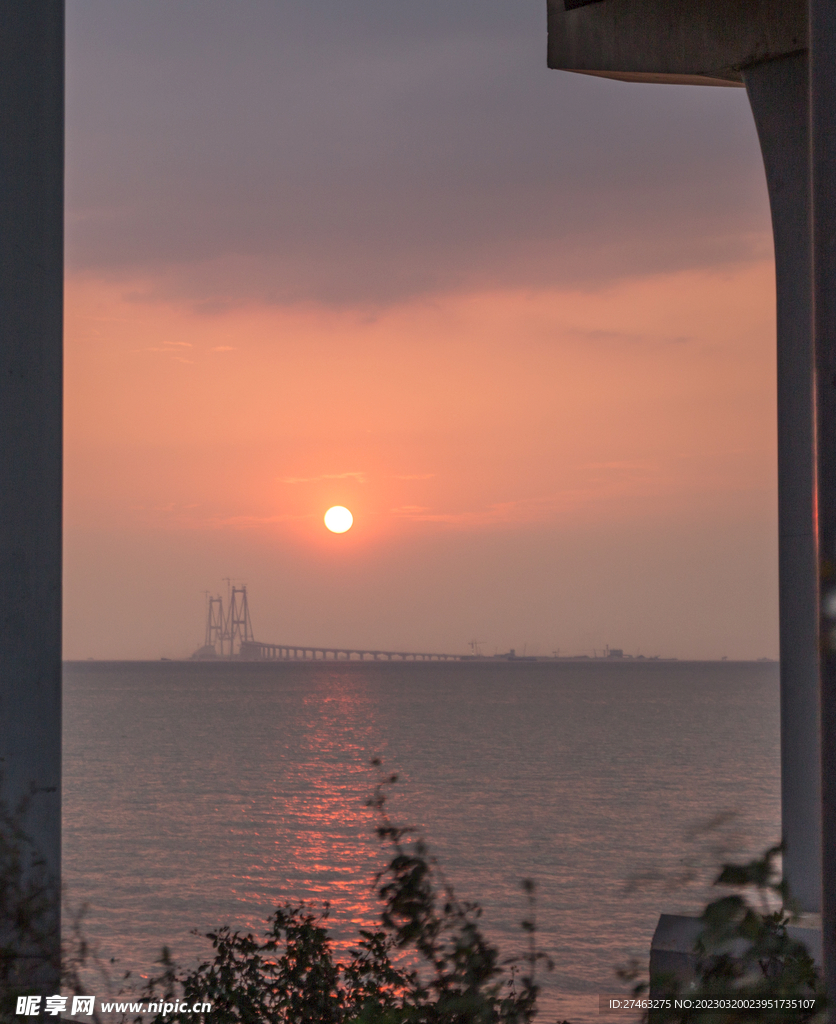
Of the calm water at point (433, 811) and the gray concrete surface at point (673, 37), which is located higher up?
the gray concrete surface at point (673, 37)

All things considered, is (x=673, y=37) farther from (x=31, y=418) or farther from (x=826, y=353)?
(x=826, y=353)

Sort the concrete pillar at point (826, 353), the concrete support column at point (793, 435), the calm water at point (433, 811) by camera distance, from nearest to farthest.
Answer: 1. the concrete pillar at point (826, 353)
2. the concrete support column at point (793, 435)
3. the calm water at point (433, 811)

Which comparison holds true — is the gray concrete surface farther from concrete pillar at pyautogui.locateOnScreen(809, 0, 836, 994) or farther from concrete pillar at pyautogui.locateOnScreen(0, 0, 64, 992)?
concrete pillar at pyautogui.locateOnScreen(809, 0, 836, 994)

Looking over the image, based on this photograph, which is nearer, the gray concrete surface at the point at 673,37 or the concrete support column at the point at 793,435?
the concrete support column at the point at 793,435

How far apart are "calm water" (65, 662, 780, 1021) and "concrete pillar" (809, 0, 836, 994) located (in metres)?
0.20

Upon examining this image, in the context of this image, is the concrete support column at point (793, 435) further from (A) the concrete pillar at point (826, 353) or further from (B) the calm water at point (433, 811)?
(A) the concrete pillar at point (826, 353)

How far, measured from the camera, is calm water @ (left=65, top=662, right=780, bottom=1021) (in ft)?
105

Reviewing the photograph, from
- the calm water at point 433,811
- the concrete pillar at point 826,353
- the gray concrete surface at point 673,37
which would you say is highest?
the gray concrete surface at point 673,37

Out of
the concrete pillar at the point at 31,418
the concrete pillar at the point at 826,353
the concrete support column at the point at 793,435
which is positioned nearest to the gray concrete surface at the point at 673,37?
the concrete support column at the point at 793,435

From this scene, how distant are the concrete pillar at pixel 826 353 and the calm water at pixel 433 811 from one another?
0.66 feet

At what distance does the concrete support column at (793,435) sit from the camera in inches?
284

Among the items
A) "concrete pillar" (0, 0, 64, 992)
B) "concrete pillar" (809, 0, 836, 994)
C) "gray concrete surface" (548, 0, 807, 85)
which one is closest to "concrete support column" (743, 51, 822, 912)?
"gray concrete surface" (548, 0, 807, 85)

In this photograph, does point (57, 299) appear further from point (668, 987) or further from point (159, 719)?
point (159, 719)

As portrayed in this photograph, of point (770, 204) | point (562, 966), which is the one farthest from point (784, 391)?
point (562, 966)
